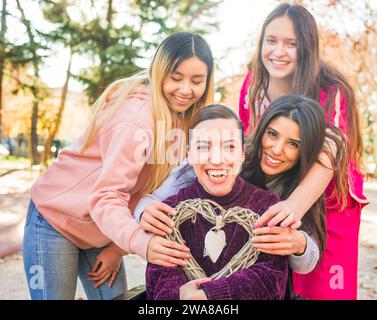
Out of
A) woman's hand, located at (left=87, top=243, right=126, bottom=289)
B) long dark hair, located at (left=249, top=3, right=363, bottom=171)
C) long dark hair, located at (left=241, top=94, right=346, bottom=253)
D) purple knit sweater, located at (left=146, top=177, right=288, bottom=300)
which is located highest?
long dark hair, located at (left=249, top=3, right=363, bottom=171)

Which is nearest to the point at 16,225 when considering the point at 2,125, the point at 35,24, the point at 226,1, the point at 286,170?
the point at 2,125

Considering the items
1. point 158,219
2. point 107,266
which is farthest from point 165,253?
point 107,266

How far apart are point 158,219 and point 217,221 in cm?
10

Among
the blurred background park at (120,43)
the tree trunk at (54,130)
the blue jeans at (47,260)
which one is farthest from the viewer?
the tree trunk at (54,130)

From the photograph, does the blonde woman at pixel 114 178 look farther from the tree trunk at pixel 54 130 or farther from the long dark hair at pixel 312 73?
the tree trunk at pixel 54 130

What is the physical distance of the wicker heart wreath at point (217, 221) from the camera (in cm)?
81

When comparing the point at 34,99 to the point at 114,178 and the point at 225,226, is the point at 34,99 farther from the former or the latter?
the point at 225,226

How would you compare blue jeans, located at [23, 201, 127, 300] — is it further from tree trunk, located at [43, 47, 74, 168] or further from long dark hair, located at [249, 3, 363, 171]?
long dark hair, located at [249, 3, 363, 171]

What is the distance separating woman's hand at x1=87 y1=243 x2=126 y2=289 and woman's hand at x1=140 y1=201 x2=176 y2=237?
24 centimetres

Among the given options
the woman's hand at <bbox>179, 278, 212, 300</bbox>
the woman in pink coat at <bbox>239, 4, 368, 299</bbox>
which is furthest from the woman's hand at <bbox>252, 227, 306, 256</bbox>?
the woman's hand at <bbox>179, 278, 212, 300</bbox>

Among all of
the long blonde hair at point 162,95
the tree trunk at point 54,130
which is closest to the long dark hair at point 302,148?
the long blonde hair at point 162,95

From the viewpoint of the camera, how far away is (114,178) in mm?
815

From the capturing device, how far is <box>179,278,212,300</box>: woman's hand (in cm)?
79
